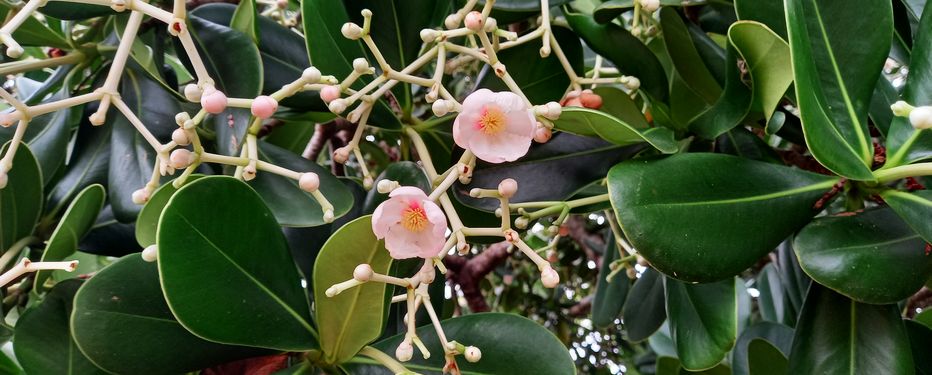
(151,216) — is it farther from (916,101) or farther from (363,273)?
(916,101)

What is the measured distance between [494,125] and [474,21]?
11 centimetres

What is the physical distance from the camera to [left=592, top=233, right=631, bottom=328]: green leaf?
1.43m

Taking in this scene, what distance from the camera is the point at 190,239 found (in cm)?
66

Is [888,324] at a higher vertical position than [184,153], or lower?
lower

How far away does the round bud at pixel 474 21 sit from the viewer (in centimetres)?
72

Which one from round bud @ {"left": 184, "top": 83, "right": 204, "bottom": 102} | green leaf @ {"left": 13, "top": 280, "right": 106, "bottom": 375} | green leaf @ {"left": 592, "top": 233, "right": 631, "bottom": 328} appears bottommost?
green leaf @ {"left": 592, "top": 233, "right": 631, "bottom": 328}

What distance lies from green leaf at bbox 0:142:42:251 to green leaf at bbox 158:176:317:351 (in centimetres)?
34

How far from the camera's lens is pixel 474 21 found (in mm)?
722

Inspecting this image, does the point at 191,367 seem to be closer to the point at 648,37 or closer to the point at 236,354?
the point at 236,354

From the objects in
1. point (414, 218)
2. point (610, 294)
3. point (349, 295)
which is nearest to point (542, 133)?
point (414, 218)

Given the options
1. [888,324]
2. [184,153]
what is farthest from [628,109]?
[184,153]

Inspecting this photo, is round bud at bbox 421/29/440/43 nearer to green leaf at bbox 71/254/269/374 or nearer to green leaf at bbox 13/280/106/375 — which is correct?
green leaf at bbox 71/254/269/374

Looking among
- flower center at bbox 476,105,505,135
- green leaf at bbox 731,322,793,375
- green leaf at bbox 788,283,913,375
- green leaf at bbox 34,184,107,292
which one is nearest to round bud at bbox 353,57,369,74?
flower center at bbox 476,105,505,135

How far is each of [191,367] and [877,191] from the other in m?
0.79
